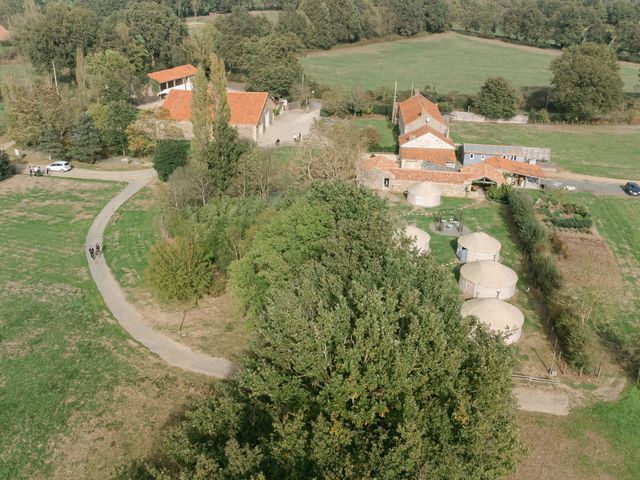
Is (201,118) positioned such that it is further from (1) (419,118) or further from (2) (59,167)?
(1) (419,118)

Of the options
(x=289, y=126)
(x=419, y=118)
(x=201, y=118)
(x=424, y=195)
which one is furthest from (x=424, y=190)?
(x=289, y=126)

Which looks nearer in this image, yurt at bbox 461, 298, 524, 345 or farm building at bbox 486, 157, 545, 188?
yurt at bbox 461, 298, 524, 345

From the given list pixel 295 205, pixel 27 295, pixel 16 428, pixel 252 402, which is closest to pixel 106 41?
pixel 27 295

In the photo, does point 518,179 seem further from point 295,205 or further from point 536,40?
point 536,40

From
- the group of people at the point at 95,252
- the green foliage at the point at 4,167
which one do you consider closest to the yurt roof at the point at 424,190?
the group of people at the point at 95,252

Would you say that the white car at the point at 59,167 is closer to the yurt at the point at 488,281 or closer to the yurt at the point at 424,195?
the yurt at the point at 424,195

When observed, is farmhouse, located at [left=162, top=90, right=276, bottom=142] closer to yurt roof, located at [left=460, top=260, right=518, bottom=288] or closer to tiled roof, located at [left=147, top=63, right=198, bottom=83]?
tiled roof, located at [left=147, top=63, right=198, bottom=83]

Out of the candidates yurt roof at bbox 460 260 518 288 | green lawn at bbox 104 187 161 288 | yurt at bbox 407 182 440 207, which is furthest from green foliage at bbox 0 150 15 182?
yurt roof at bbox 460 260 518 288
